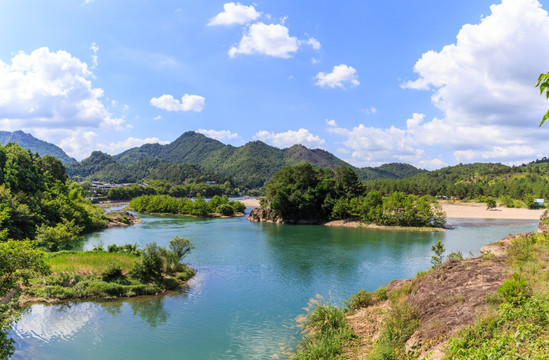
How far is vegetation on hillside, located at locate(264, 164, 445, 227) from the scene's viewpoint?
77.6m

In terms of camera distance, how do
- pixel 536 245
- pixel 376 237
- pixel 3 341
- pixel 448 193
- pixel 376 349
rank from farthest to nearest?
1. pixel 448 193
2. pixel 376 237
3. pixel 536 245
4. pixel 376 349
5. pixel 3 341

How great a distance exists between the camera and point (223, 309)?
2492 centimetres

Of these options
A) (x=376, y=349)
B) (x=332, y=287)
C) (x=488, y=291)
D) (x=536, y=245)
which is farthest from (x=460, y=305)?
(x=332, y=287)

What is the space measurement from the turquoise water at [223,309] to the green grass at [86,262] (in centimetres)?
501

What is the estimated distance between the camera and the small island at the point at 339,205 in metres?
77.4

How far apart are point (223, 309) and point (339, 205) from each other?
6378cm

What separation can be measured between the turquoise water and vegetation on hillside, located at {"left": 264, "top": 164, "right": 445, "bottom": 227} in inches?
971

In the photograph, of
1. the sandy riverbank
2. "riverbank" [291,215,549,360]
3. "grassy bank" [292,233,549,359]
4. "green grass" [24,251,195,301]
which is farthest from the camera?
the sandy riverbank

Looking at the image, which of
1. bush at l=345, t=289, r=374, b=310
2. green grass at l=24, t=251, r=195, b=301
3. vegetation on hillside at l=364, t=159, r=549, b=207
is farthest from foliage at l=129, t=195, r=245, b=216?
bush at l=345, t=289, r=374, b=310

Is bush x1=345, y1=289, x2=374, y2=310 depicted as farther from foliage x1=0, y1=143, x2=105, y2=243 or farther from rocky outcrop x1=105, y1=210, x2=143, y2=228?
rocky outcrop x1=105, y1=210, x2=143, y2=228

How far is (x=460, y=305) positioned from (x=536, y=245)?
9.08 meters

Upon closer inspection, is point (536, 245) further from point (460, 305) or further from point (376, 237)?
point (376, 237)

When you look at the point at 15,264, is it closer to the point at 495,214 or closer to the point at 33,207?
the point at 33,207

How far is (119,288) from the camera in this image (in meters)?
27.1
